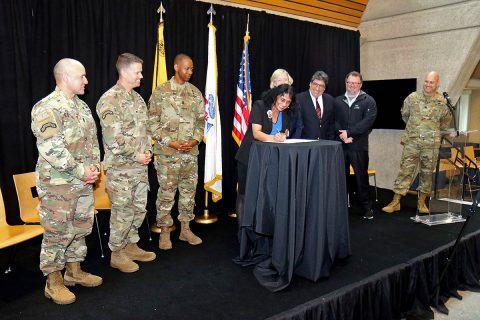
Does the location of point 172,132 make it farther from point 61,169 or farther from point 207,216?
point 207,216

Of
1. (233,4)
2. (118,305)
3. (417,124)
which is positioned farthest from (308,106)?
(118,305)

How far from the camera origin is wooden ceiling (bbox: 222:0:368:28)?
16.3ft

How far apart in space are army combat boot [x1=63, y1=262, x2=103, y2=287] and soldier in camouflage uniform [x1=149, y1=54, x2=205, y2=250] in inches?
30.5

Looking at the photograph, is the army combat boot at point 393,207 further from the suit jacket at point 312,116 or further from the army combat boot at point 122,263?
the army combat boot at point 122,263

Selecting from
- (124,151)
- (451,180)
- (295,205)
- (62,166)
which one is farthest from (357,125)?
(62,166)

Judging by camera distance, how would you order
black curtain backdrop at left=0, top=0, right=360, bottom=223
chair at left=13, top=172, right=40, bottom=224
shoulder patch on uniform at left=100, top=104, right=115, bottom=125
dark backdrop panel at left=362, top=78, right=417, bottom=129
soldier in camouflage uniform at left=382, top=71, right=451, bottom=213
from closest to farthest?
1. shoulder patch on uniform at left=100, top=104, right=115, bottom=125
2. chair at left=13, top=172, right=40, bottom=224
3. black curtain backdrop at left=0, top=0, right=360, bottom=223
4. soldier in camouflage uniform at left=382, top=71, right=451, bottom=213
5. dark backdrop panel at left=362, top=78, right=417, bottom=129

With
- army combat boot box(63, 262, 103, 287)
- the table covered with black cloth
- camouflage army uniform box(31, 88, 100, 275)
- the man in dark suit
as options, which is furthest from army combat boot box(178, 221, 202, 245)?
the man in dark suit

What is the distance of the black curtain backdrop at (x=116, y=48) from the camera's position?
3191 millimetres

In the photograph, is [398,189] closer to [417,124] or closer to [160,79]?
[417,124]

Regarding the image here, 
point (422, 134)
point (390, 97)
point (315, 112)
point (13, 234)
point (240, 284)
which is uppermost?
point (390, 97)

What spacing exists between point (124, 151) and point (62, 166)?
57 centimetres

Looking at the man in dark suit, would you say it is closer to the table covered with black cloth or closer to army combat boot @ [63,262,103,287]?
the table covered with black cloth

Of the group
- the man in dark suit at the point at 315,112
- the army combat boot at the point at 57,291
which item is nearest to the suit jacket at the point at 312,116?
the man in dark suit at the point at 315,112

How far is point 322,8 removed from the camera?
18.3 ft
